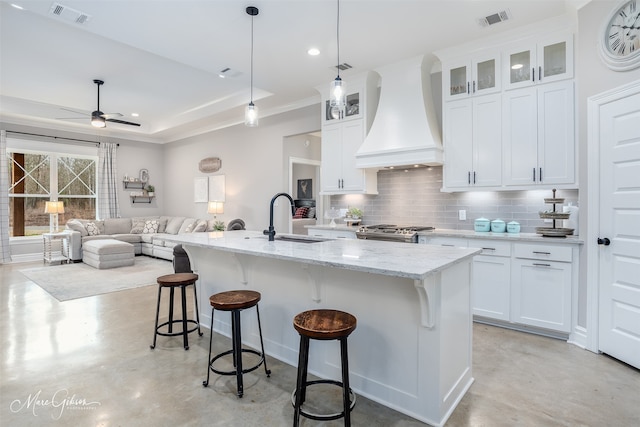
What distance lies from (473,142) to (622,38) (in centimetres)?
139

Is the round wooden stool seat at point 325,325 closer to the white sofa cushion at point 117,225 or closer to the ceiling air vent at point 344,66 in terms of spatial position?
the ceiling air vent at point 344,66

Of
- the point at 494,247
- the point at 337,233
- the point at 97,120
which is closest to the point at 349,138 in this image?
the point at 337,233

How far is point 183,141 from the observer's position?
852 centimetres

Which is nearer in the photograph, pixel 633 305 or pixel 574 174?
pixel 633 305

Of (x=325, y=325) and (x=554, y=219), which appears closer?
(x=325, y=325)

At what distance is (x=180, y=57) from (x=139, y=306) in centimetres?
302

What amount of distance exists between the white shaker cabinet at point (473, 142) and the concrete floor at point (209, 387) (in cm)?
159

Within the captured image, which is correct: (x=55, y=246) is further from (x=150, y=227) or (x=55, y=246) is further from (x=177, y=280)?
(x=177, y=280)

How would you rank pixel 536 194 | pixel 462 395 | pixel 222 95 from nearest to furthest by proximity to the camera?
pixel 462 395, pixel 536 194, pixel 222 95

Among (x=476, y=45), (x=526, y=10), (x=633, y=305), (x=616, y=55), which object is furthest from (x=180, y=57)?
(x=633, y=305)

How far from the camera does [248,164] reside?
263 inches

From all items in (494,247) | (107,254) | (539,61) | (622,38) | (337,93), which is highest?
(539,61)

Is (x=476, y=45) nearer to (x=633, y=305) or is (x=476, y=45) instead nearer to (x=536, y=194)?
(x=536, y=194)

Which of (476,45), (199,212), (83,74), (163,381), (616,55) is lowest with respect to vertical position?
(163,381)
